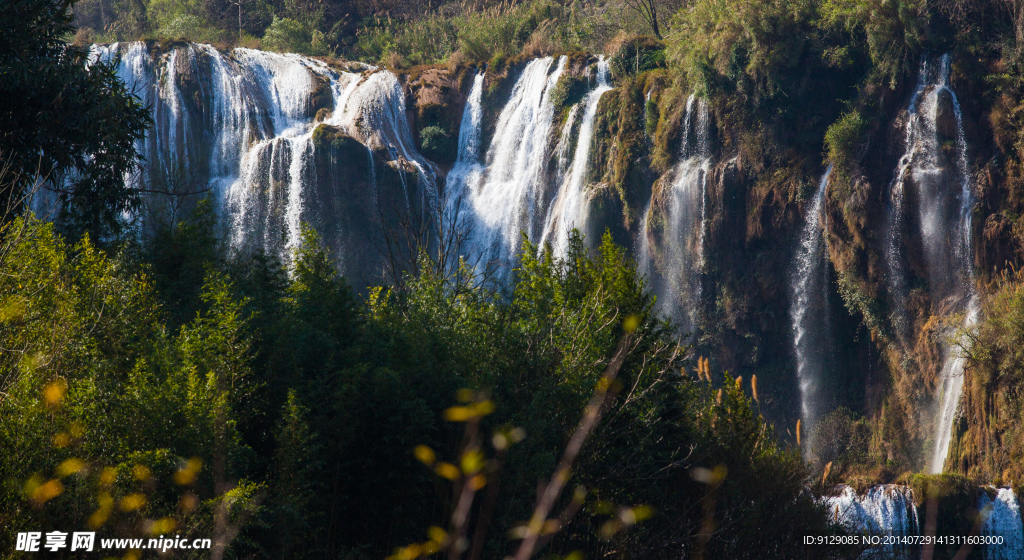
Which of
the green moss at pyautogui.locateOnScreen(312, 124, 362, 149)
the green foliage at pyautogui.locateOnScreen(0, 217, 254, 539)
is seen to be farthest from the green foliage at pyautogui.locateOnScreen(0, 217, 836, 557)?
the green moss at pyautogui.locateOnScreen(312, 124, 362, 149)

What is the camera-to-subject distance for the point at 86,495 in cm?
692

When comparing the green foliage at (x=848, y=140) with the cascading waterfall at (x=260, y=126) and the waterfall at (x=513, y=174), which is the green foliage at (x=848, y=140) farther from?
the cascading waterfall at (x=260, y=126)

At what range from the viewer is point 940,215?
992 inches

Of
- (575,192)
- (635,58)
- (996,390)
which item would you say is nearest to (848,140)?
(996,390)

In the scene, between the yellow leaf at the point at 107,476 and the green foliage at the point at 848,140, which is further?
the green foliage at the point at 848,140

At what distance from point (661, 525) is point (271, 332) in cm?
621

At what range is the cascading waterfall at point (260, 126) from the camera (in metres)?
33.4

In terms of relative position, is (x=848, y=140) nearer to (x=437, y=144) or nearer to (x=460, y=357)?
(x=437, y=144)

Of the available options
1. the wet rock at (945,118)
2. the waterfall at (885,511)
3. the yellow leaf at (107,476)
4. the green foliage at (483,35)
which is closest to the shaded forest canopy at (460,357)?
the yellow leaf at (107,476)

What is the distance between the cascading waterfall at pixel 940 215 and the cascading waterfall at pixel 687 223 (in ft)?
21.3

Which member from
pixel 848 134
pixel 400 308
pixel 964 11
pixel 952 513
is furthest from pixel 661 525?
pixel 964 11

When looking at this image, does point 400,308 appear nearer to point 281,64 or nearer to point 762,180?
point 762,180

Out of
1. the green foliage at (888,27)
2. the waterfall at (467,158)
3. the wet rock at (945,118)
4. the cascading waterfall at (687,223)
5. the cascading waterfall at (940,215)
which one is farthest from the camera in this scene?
the waterfall at (467,158)

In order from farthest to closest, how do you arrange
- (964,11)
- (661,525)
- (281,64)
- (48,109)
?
1. (281,64)
2. (964,11)
3. (48,109)
4. (661,525)
